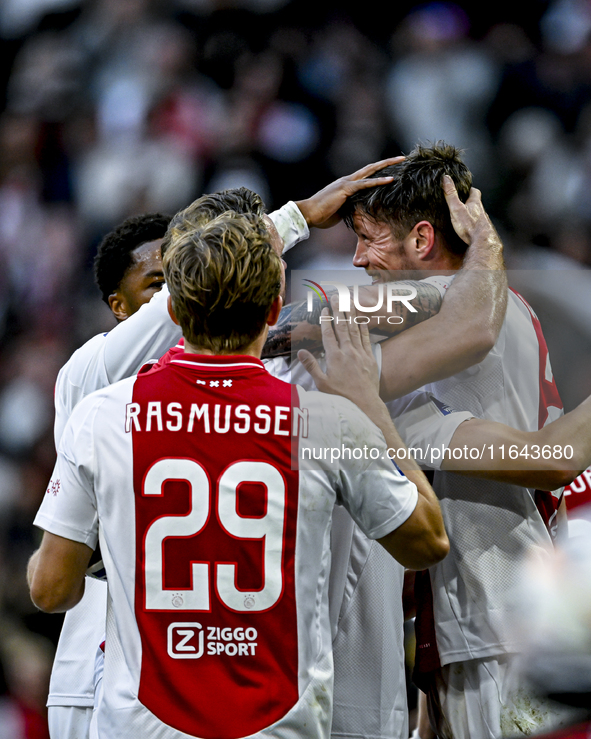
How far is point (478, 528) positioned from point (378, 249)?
2.57ft

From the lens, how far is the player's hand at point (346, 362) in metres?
1.48

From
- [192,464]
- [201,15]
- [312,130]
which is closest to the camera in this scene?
[192,464]

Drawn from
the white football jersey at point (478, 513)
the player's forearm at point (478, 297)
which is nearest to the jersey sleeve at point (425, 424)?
the white football jersey at point (478, 513)

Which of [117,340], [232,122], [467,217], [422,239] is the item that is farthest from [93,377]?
[232,122]

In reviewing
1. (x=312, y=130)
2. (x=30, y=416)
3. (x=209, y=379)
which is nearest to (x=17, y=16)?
(x=312, y=130)

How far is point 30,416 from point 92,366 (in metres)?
2.81

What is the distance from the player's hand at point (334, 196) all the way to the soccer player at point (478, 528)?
52 centimetres

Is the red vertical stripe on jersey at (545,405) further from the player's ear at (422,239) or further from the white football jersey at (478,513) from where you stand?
the player's ear at (422,239)

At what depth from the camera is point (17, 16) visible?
17.4ft

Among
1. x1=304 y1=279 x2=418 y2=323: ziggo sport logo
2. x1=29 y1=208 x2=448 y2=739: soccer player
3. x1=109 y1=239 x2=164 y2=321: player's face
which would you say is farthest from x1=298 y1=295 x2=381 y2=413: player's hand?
x1=109 y1=239 x2=164 y2=321: player's face

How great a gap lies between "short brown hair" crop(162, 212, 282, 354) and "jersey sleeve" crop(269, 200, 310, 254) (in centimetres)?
62

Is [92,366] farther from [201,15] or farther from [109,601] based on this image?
[201,15]

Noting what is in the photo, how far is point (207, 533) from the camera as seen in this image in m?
1.28

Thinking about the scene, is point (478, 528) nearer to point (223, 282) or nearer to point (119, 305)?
point (223, 282)
